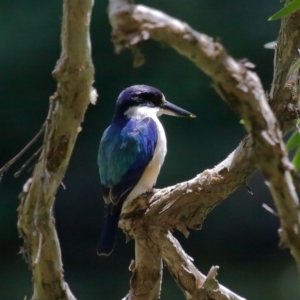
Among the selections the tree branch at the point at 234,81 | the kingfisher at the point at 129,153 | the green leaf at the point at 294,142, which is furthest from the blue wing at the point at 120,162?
the tree branch at the point at 234,81

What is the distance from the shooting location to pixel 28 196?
1.11 meters

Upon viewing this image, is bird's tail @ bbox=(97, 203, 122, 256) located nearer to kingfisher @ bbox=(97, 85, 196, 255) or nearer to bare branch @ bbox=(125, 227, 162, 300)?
kingfisher @ bbox=(97, 85, 196, 255)

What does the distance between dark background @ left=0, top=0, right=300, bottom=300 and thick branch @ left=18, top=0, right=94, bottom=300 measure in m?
2.44

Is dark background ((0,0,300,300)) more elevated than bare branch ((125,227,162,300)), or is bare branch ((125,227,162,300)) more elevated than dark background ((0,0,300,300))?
bare branch ((125,227,162,300))

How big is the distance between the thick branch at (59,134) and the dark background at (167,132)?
2.44 m

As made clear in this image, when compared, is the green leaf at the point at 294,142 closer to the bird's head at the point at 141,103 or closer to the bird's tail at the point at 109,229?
the bird's tail at the point at 109,229

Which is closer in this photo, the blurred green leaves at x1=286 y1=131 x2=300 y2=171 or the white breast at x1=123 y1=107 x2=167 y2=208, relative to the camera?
the blurred green leaves at x1=286 y1=131 x2=300 y2=171

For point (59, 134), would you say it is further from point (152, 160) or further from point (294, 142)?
point (152, 160)

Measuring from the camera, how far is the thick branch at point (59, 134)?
979 mm

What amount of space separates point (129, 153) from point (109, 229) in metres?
0.26

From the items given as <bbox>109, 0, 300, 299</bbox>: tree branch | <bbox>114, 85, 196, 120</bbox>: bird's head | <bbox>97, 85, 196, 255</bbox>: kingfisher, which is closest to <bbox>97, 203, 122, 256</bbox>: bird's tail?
<bbox>97, 85, 196, 255</bbox>: kingfisher

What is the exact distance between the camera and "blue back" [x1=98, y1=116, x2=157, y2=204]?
187 centimetres

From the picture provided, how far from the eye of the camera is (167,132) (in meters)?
3.73

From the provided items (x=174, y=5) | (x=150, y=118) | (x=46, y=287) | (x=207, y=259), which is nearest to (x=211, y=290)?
(x=46, y=287)
